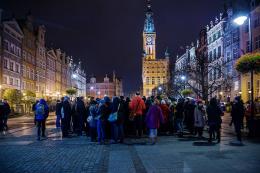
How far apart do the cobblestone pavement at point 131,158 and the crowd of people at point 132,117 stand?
3.16ft

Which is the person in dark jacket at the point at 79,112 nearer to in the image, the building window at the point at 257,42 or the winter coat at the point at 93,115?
the winter coat at the point at 93,115

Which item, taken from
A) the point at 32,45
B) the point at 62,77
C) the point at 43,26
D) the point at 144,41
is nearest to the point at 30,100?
the point at 32,45

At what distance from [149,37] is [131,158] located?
170231 mm

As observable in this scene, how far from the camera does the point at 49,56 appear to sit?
8169 cm

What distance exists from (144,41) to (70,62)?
79941 millimetres

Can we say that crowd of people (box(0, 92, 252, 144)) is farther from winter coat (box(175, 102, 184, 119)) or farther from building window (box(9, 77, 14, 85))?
building window (box(9, 77, 14, 85))

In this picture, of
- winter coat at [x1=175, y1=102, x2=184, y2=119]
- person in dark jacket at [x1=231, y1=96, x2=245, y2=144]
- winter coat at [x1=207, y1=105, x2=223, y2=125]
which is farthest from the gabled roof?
person in dark jacket at [x1=231, y1=96, x2=245, y2=144]

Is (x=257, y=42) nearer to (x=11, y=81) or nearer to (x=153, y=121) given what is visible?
(x=11, y=81)

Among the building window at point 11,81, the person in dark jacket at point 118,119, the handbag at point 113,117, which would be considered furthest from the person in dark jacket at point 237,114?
the building window at point 11,81

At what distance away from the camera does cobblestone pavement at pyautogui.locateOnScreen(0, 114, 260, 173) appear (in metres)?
9.56

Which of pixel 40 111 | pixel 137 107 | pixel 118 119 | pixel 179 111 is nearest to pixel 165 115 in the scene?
pixel 179 111

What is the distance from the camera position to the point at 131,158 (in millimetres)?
11289

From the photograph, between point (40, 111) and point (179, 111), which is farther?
point (179, 111)

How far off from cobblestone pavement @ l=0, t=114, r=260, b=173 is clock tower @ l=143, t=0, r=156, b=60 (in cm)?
16402
